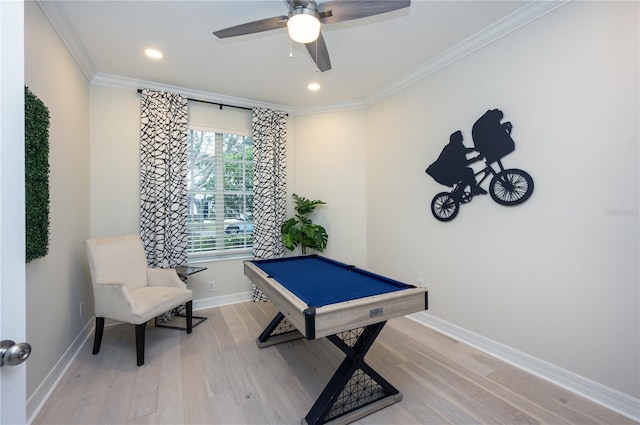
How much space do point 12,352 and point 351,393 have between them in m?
1.91

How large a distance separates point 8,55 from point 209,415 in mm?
2098

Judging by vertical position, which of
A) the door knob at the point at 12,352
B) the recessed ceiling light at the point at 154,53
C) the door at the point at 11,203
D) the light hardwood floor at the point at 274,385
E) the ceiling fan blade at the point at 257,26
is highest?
the recessed ceiling light at the point at 154,53

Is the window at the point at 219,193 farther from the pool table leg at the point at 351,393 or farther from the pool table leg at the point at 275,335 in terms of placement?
the pool table leg at the point at 351,393

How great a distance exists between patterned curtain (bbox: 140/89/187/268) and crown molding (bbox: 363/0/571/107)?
2.81 m

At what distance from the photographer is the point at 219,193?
396 centimetres

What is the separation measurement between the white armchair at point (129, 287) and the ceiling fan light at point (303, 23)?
2.52 meters

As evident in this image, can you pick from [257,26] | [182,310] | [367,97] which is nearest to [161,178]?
[182,310]

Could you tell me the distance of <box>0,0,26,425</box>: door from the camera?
682 millimetres

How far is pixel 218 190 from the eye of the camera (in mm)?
3957

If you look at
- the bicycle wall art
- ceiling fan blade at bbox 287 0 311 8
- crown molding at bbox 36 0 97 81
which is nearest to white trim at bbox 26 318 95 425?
crown molding at bbox 36 0 97 81

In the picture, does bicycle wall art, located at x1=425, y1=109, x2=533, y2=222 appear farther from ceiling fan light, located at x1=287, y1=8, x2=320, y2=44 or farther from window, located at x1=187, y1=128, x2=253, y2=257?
window, located at x1=187, y1=128, x2=253, y2=257

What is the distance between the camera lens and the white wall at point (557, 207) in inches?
73.2

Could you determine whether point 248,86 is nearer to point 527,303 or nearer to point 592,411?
point 527,303

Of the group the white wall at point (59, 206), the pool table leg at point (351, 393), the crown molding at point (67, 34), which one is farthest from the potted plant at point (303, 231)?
the crown molding at point (67, 34)
